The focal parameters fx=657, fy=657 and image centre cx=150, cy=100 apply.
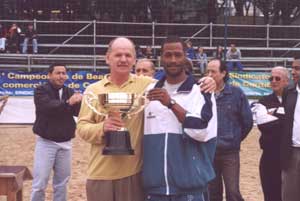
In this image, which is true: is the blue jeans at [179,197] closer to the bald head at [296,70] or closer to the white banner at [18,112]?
the bald head at [296,70]

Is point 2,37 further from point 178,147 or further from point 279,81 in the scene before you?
point 178,147

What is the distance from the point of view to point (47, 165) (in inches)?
267

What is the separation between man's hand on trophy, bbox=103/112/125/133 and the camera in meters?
3.54

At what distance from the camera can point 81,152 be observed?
12.2 m

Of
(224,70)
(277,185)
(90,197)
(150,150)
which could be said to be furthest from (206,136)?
(277,185)

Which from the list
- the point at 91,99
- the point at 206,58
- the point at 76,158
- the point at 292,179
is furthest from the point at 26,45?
the point at 91,99

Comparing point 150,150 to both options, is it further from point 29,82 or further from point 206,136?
point 29,82

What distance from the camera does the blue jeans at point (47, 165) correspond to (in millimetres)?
6777

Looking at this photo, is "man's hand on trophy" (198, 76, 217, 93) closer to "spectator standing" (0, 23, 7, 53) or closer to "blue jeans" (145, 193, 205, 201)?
"blue jeans" (145, 193, 205, 201)

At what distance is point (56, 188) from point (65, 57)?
18.2m

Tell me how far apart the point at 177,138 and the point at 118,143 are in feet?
1.06

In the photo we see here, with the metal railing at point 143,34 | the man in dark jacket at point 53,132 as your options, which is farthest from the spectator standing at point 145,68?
the metal railing at point 143,34

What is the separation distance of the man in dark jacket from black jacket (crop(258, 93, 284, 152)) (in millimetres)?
1913

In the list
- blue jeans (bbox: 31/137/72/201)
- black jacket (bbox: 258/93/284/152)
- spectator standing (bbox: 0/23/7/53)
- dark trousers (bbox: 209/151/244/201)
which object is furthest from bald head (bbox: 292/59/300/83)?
spectator standing (bbox: 0/23/7/53)
